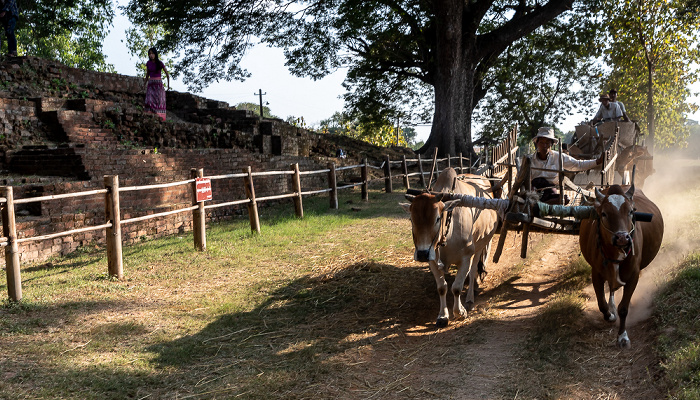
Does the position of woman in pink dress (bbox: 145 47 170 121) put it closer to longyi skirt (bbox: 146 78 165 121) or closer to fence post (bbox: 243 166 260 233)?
longyi skirt (bbox: 146 78 165 121)

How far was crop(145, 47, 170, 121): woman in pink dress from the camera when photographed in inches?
516

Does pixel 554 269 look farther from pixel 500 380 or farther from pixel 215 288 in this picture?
pixel 215 288

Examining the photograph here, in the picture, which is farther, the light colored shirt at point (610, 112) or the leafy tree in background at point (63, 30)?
the leafy tree in background at point (63, 30)

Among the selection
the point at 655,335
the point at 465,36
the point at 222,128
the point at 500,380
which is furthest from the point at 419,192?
the point at 465,36

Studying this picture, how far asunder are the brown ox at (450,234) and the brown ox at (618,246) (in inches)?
45.1

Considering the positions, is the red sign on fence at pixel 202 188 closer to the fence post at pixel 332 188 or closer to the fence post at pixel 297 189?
the fence post at pixel 297 189

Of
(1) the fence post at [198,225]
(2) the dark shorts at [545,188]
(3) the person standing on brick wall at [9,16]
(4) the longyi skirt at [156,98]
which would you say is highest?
(3) the person standing on brick wall at [9,16]

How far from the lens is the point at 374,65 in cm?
2206

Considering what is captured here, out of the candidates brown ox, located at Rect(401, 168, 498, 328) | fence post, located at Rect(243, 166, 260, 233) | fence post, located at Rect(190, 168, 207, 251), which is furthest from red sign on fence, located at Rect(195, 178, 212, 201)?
brown ox, located at Rect(401, 168, 498, 328)

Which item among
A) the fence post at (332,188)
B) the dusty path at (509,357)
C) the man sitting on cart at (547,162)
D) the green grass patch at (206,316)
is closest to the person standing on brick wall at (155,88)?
the fence post at (332,188)

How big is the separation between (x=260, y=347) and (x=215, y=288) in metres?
2.04

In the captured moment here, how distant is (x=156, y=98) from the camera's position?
13.7m

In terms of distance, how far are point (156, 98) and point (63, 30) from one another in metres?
16.3

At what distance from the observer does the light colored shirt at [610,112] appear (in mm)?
11126
